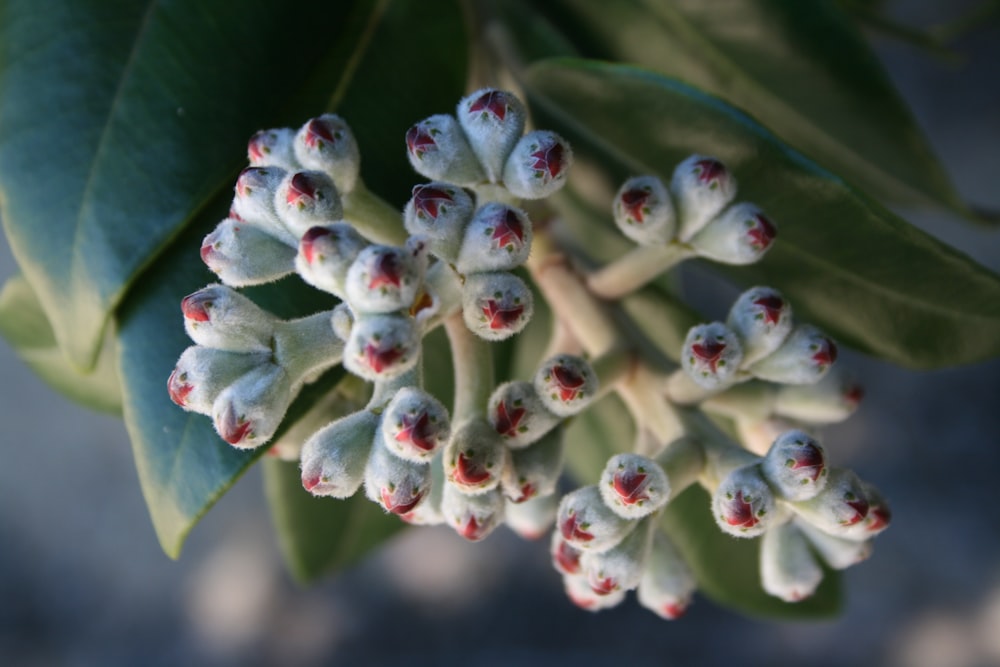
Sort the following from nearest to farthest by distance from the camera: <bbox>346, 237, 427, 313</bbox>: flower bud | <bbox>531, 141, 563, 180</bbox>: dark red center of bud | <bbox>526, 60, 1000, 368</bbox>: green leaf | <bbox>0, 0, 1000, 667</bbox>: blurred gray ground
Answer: <bbox>346, 237, 427, 313</bbox>: flower bud → <bbox>531, 141, 563, 180</bbox>: dark red center of bud → <bbox>526, 60, 1000, 368</bbox>: green leaf → <bbox>0, 0, 1000, 667</bbox>: blurred gray ground

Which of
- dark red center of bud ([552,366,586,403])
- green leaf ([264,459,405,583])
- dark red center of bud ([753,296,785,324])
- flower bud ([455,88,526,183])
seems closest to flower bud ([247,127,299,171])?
flower bud ([455,88,526,183])

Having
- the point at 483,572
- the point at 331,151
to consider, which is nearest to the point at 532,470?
the point at 331,151

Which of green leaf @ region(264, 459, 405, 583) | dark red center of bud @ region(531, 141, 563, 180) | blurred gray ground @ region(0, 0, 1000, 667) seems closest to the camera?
dark red center of bud @ region(531, 141, 563, 180)

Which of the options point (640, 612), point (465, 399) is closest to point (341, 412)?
point (465, 399)

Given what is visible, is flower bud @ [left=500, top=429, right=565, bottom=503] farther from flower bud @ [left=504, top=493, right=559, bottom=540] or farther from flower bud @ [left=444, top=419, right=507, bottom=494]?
flower bud @ [left=504, top=493, right=559, bottom=540]

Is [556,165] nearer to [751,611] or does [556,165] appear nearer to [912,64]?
[751,611]

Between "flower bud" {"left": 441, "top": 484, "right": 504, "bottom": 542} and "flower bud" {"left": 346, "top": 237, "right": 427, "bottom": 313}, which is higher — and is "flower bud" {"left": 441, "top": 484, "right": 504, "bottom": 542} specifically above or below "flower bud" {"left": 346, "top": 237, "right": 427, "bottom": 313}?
below

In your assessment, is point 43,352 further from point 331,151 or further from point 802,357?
point 802,357

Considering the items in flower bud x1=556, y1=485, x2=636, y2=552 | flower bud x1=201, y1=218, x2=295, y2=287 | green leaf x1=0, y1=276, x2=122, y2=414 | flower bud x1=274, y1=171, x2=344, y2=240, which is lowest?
green leaf x1=0, y1=276, x2=122, y2=414
